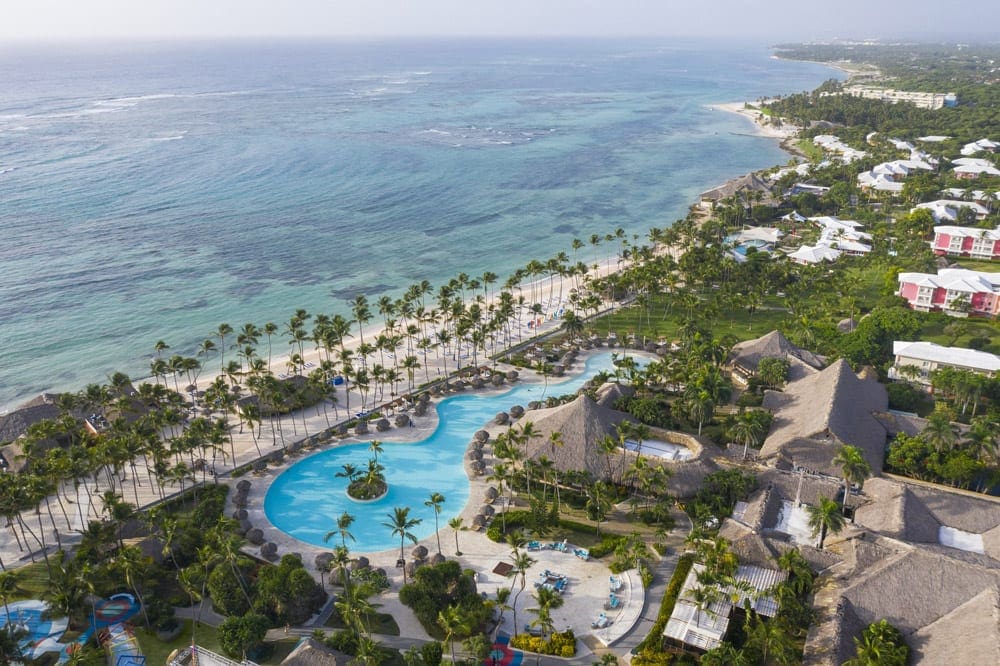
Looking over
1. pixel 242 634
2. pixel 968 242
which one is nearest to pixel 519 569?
pixel 242 634

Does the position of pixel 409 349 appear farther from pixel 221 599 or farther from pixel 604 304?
pixel 221 599

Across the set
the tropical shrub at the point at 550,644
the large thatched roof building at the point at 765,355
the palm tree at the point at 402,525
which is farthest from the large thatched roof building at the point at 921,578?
the palm tree at the point at 402,525

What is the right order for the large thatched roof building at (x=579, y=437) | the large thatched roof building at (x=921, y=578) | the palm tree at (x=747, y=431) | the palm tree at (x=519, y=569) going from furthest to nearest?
the palm tree at (x=747, y=431) < the large thatched roof building at (x=579, y=437) < the palm tree at (x=519, y=569) < the large thatched roof building at (x=921, y=578)

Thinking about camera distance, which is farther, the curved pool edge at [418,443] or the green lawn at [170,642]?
the curved pool edge at [418,443]

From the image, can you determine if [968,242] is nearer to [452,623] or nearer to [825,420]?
[825,420]

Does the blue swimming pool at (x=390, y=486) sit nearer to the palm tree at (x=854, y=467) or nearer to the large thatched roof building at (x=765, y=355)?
the large thatched roof building at (x=765, y=355)

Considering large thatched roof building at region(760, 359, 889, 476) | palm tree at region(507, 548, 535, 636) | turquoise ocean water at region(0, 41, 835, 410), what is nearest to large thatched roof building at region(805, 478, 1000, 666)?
large thatched roof building at region(760, 359, 889, 476)
